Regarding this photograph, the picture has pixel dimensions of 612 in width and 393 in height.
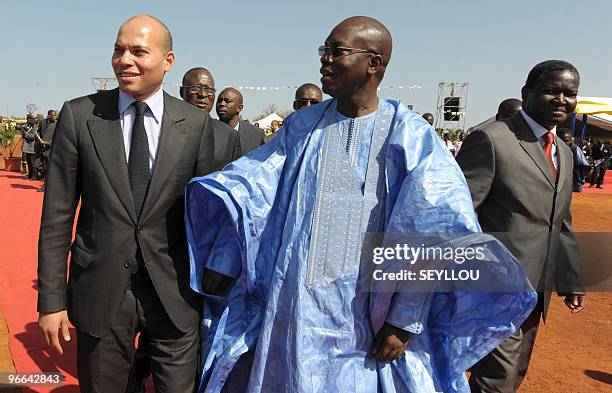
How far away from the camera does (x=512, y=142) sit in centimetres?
279

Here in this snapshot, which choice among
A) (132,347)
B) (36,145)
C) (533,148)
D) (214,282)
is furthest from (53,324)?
(36,145)

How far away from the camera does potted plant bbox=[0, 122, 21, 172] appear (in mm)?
18203

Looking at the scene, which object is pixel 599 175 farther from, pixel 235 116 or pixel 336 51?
pixel 336 51

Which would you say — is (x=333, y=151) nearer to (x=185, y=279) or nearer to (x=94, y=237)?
(x=185, y=279)

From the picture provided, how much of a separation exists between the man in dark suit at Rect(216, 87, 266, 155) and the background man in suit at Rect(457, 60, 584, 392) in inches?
98.5

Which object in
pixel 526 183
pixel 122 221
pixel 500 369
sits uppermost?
pixel 526 183

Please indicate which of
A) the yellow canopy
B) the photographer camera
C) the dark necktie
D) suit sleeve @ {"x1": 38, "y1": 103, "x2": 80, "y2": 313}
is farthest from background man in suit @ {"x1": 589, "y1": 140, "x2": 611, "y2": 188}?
suit sleeve @ {"x1": 38, "y1": 103, "x2": 80, "y2": 313}

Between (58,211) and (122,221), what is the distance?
0.27 m

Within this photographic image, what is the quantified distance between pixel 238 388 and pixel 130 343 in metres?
0.52

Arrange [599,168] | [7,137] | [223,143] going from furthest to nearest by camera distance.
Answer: [7,137], [599,168], [223,143]

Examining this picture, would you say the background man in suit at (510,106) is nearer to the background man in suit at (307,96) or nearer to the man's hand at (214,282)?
the background man in suit at (307,96)

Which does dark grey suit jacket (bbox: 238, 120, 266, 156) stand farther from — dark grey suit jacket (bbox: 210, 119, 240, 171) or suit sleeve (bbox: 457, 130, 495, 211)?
suit sleeve (bbox: 457, 130, 495, 211)

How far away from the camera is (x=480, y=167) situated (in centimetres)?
280

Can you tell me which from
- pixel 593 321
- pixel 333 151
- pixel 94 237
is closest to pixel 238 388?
pixel 94 237
